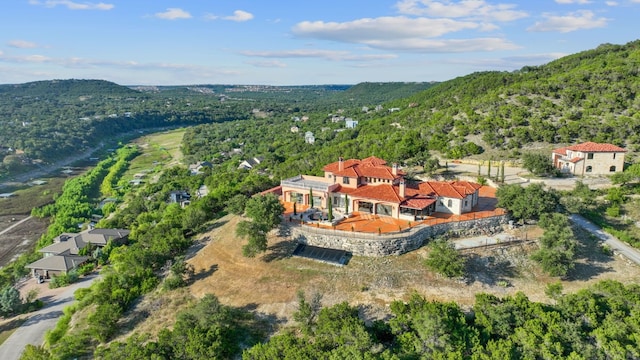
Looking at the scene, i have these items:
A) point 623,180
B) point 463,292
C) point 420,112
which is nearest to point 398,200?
point 463,292

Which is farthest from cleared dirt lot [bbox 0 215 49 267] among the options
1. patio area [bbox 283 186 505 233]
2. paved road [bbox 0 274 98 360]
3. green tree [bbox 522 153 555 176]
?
green tree [bbox 522 153 555 176]

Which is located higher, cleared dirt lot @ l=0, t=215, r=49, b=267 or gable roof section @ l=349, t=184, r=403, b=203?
gable roof section @ l=349, t=184, r=403, b=203

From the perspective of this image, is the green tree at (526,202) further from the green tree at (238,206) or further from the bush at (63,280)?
the bush at (63,280)

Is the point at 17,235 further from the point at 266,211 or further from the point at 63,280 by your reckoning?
the point at 266,211

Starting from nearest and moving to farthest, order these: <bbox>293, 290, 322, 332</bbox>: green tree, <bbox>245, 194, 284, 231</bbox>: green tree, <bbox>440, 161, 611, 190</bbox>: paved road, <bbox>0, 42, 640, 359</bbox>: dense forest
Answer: <bbox>0, 42, 640, 359</bbox>: dense forest, <bbox>293, 290, 322, 332</bbox>: green tree, <bbox>245, 194, 284, 231</bbox>: green tree, <bbox>440, 161, 611, 190</bbox>: paved road

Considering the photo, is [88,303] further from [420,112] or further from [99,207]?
[420,112]

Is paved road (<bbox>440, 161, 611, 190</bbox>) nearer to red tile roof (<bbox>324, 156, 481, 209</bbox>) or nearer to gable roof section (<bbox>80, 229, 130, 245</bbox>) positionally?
red tile roof (<bbox>324, 156, 481, 209</bbox>)

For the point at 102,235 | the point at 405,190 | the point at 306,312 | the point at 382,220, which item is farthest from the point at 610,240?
the point at 102,235
